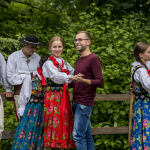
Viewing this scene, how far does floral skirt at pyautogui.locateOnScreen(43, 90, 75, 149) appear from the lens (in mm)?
2717

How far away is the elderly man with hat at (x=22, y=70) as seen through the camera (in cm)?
290

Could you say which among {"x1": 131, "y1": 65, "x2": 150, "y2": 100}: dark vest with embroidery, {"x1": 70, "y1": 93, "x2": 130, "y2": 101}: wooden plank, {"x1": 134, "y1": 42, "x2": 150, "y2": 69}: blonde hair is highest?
{"x1": 134, "y1": 42, "x2": 150, "y2": 69}: blonde hair

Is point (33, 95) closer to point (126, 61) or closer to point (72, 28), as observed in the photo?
point (126, 61)

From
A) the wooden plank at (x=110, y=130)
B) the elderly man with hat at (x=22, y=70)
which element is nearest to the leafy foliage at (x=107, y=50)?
the wooden plank at (x=110, y=130)

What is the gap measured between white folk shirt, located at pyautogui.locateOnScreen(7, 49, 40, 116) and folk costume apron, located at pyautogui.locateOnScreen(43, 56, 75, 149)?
0.97ft

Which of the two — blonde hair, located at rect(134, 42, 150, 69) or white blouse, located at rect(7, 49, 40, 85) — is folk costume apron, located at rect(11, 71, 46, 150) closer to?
white blouse, located at rect(7, 49, 40, 85)

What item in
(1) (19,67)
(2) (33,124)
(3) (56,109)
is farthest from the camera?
(1) (19,67)

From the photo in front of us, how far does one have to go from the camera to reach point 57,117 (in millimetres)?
2744

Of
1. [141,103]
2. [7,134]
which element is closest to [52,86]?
[7,134]

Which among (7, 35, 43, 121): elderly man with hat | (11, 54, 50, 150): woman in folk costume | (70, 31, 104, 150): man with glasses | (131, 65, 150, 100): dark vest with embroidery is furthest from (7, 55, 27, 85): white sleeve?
(131, 65, 150, 100): dark vest with embroidery

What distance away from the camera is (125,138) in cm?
403

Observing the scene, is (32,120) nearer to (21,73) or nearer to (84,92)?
(21,73)

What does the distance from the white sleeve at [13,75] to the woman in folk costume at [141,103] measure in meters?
1.60

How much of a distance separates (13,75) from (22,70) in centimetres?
17
